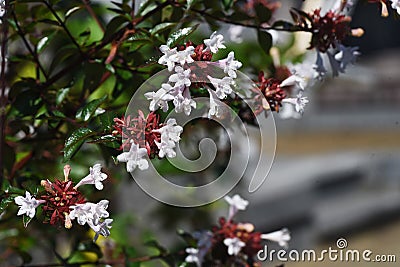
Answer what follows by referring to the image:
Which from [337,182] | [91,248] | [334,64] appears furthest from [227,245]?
[337,182]

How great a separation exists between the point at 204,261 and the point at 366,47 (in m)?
7.21

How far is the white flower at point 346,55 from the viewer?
43.6 inches

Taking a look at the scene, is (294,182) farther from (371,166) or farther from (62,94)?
(62,94)

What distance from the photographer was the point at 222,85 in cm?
85

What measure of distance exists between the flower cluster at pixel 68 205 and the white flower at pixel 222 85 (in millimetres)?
165

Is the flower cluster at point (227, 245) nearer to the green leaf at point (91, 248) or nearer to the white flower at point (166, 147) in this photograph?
the green leaf at point (91, 248)

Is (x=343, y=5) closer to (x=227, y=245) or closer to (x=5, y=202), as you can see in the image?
(x=227, y=245)

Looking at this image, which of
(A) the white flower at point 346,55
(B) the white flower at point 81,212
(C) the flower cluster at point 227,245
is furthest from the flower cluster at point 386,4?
(B) the white flower at point 81,212

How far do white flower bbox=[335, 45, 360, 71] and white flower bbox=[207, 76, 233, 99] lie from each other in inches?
12.3

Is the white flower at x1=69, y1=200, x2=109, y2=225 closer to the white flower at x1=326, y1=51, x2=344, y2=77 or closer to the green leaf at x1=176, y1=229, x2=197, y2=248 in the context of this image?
the green leaf at x1=176, y1=229, x2=197, y2=248

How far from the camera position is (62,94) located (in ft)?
3.49

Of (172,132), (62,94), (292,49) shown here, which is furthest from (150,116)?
(292,49)


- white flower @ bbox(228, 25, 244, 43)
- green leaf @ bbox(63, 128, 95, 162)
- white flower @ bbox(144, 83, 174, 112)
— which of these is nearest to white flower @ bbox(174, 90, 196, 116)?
white flower @ bbox(144, 83, 174, 112)

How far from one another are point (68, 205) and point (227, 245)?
322 millimetres
